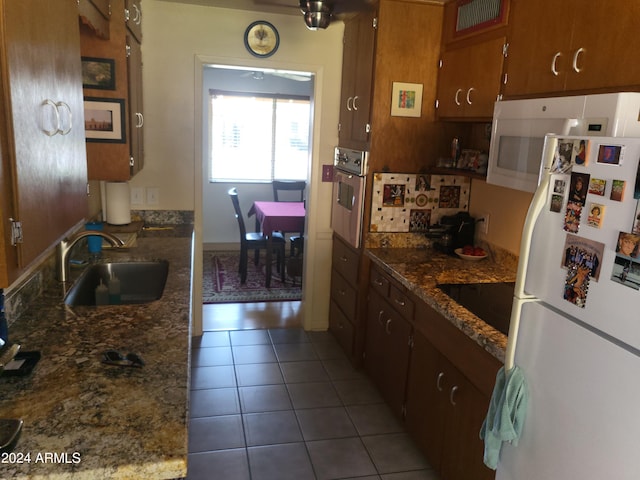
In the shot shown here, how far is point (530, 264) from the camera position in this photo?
150 cm

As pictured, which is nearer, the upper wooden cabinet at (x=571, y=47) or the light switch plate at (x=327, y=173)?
the upper wooden cabinet at (x=571, y=47)

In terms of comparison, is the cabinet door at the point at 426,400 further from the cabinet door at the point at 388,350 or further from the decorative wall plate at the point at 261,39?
the decorative wall plate at the point at 261,39

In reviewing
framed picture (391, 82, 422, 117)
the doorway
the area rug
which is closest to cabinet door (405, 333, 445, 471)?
framed picture (391, 82, 422, 117)

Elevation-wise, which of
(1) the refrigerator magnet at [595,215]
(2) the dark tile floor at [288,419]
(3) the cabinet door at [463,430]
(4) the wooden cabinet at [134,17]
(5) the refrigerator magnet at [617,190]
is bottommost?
(2) the dark tile floor at [288,419]

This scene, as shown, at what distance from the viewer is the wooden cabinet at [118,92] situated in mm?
2531

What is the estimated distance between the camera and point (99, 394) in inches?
52.0

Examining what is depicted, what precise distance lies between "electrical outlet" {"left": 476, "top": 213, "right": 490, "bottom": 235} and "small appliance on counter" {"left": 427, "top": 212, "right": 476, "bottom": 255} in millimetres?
36

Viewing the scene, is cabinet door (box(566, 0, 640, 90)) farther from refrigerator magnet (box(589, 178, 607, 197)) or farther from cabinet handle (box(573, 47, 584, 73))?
refrigerator magnet (box(589, 178, 607, 197))

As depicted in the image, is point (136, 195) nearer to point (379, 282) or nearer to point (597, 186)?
point (379, 282)

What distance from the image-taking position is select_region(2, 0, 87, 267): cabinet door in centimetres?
109

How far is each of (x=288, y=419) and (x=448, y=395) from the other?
104 cm

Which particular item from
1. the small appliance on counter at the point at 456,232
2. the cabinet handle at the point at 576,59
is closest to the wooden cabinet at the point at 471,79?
the cabinet handle at the point at 576,59

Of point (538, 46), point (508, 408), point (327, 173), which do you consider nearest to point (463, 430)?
point (508, 408)

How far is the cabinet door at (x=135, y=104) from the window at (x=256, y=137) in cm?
317
